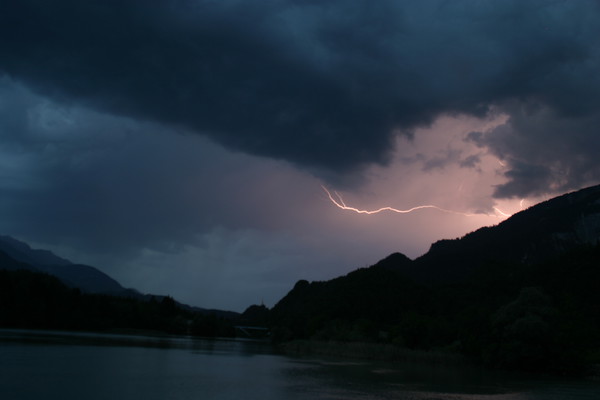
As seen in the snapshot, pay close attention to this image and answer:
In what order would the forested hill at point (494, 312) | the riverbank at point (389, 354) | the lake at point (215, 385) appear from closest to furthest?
1. the lake at point (215, 385)
2. the forested hill at point (494, 312)
3. the riverbank at point (389, 354)

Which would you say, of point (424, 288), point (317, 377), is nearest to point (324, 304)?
point (424, 288)

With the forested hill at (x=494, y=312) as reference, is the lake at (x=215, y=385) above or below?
below

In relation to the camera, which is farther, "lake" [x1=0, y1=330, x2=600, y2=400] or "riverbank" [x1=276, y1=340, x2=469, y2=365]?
"riverbank" [x1=276, y1=340, x2=469, y2=365]

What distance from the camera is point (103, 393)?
25.2 m

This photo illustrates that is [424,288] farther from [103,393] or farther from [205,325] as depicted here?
[103,393]

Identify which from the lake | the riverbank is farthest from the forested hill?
the lake

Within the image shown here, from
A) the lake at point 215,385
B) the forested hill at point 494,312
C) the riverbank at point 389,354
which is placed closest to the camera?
the lake at point 215,385

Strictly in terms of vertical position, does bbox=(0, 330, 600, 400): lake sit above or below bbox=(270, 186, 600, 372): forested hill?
below

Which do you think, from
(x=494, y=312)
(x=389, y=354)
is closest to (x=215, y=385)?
(x=389, y=354)

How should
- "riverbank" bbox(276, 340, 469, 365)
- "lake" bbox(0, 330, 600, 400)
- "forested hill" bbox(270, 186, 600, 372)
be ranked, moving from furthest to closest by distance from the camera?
"riverbank" bbox(276, 340, 469, 365)
"forested hill" bbox(270, 186, 600, 372)
"lake" bbox(0, 330, 600, 400)

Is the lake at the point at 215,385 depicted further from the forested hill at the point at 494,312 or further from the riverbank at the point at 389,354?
the riverbank at the point at 389,354

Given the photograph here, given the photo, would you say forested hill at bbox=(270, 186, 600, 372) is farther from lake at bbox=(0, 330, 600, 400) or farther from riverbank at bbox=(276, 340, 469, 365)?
lake at bbox=(0, 330, 600, 400)

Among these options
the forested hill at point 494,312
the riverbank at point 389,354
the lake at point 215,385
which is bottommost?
the lake at point 215,385

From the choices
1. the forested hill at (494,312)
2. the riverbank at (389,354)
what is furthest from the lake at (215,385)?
the riverbank at (389,354)
